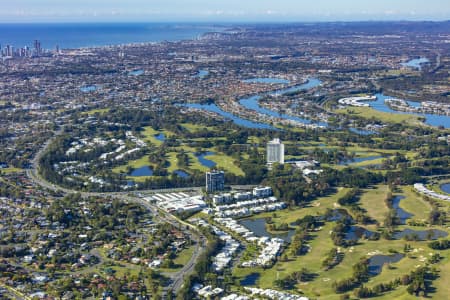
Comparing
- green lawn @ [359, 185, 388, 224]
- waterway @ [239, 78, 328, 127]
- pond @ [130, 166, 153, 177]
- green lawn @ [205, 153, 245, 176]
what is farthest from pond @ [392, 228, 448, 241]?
waterway @ [239, 78, 328, 127]

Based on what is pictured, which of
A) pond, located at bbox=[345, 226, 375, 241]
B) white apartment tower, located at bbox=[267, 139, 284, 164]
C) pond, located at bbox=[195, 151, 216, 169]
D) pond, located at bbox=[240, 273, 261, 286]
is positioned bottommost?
pond, located at bbox=[240, 273, 261, 286]

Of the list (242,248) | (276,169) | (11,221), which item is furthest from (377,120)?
(11,221)

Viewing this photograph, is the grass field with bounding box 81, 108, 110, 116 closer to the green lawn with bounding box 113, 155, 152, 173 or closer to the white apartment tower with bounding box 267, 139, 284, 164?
the green lawn with bounding box 113, 155, 152, 173

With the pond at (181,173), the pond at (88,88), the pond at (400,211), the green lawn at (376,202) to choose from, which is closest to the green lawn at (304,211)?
the green lawn at (376,202)

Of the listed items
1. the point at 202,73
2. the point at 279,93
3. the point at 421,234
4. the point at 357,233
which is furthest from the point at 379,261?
the point at 202,73

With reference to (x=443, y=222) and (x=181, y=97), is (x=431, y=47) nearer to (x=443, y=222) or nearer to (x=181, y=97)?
(x=181, y=97)

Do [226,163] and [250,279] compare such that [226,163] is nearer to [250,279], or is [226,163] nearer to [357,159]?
[357,159]
